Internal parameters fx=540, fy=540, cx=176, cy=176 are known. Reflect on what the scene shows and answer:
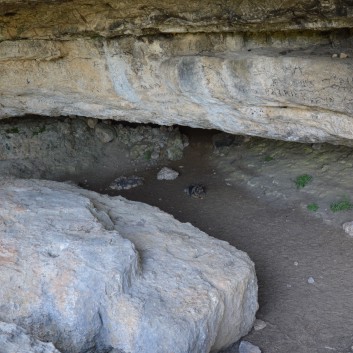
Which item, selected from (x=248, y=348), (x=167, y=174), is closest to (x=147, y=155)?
(x=167, y=174)

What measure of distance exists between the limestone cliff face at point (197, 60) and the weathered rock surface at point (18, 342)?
3825 millimetres

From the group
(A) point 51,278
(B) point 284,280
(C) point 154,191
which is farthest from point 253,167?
(A) point 51,278

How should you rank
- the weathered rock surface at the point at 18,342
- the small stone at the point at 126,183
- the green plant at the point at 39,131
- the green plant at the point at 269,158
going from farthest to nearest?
the green plant at the point at 39,131, the small stone at the point at 126,183, the green plant at the point at 269,158, the weathered rock surface at the point at 18,342

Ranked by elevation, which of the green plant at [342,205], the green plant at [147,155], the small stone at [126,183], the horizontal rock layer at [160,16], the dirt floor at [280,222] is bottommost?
the small stone at [126,183]

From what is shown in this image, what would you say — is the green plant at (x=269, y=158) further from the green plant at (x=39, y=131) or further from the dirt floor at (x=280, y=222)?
the green plant at (x=39, y=131)

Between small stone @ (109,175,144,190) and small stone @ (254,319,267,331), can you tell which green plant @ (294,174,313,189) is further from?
small stone @ (254,319,267,331)

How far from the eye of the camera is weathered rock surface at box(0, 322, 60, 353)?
14.0 ft

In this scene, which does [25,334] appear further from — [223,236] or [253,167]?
[253,167]

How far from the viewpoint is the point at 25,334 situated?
4.50 metres

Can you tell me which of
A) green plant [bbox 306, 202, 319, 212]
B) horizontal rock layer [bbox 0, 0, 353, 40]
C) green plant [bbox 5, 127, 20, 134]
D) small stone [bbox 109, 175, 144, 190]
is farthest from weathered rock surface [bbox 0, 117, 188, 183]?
green plant [bbox 306, 202, 319, 212]

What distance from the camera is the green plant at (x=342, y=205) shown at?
8.94 m

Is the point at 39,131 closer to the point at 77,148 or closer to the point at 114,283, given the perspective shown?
the point at 77,148

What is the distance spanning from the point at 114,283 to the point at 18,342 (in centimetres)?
121

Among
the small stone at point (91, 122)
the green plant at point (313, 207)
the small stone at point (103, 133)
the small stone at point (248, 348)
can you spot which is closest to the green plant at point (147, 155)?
the small stone at point (103, 133)
